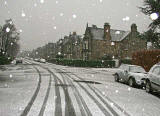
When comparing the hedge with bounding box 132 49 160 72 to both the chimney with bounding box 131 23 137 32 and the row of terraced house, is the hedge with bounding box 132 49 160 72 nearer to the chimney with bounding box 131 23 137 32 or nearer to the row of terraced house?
the row of terraced house

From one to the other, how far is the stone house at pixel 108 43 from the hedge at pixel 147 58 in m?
27.5

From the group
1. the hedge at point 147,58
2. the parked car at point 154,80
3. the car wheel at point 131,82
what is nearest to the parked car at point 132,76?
the car wheel at point 131,82

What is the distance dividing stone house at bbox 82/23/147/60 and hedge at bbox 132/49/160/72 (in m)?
27.5

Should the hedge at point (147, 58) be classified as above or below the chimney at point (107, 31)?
below

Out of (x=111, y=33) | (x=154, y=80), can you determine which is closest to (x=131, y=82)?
(x=154, y=80)

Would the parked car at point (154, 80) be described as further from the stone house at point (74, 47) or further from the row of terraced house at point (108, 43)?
the stone house at point (74, 47)

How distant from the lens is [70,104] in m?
7.93

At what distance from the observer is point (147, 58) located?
2205 centimetres

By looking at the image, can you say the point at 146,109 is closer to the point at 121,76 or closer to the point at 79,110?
the point at 79,110

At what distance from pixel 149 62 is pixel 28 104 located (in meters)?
16.7

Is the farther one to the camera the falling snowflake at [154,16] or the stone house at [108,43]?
the stone house at [108,43]

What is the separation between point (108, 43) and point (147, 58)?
105 feet

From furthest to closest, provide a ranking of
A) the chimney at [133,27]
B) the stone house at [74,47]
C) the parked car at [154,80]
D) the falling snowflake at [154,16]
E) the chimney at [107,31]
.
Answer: the stone house at [74,47] → the chimney at [133,27] → the chimney at [107,31] → the falling snowflake at [154,16] → the parked car at [154,80]

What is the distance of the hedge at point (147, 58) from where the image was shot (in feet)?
67.9
